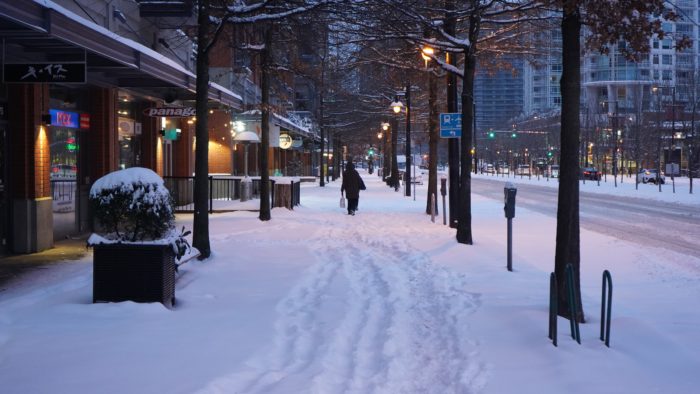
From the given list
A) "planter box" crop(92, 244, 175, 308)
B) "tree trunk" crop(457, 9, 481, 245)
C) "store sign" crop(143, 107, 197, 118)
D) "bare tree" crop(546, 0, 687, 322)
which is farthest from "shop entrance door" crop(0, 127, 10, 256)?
"bare tree" crop(546, 0, 687, 322)

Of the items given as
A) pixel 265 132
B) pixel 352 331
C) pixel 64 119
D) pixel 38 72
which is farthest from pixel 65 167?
pixel 352 331

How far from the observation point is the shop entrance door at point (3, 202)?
504 inches

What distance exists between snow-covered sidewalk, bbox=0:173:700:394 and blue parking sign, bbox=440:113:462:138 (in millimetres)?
4413

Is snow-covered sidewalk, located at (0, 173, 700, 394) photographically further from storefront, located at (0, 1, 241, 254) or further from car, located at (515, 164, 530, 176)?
car, located at (515, 164, 530, 176)

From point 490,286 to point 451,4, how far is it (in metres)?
7.28

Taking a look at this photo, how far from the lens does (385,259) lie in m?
13.1

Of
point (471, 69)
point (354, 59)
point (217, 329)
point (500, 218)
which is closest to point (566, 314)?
point (217, 329)

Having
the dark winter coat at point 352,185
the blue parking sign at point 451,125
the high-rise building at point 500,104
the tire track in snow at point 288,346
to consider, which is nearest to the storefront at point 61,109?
the tire track in snow at point 288,346

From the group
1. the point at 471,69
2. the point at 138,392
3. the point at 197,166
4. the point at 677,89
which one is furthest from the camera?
the point at 677,89

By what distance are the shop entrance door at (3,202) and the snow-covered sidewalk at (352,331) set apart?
1908mm

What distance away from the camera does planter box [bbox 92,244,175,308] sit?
7871 millimetres

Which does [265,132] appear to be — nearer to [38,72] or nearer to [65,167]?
[65,167]

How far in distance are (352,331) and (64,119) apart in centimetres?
1034

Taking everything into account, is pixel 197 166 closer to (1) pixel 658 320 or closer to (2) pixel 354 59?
(1) pixel 658 320
